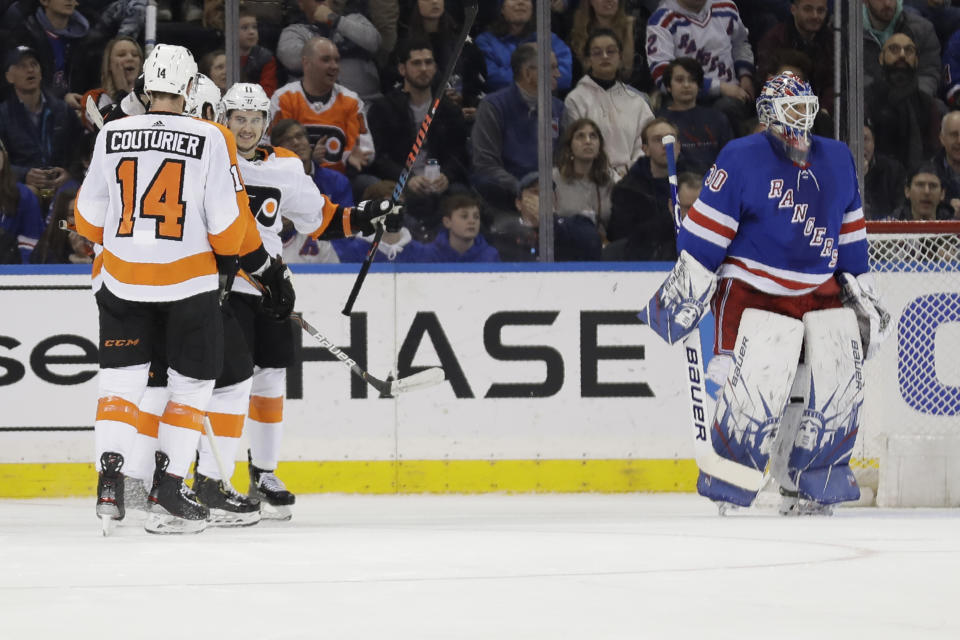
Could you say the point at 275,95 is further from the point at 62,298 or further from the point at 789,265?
the point at 789,265

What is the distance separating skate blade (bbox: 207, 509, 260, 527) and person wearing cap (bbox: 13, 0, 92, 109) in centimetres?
222

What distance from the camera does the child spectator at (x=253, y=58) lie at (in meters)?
5.88

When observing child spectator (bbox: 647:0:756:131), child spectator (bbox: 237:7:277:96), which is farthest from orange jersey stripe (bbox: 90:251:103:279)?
child spectator (bbox: 647:0:756:131)

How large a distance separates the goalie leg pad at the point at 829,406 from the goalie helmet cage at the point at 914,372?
0.62m

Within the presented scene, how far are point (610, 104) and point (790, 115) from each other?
73.4 inches

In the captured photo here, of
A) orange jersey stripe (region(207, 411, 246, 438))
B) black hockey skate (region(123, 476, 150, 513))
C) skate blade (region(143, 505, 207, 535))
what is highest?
orange jersey stripe (region(207, 411, 246, 438))

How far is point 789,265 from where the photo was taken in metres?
4.23

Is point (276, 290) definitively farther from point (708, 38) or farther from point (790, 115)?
point (708, 38)

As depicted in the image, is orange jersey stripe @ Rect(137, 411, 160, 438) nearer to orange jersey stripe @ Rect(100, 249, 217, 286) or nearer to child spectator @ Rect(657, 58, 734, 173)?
orange jersey stripe @ Rect(100, 249, 217, 286)

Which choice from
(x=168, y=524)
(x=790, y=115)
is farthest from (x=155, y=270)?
(x=790, y=115)

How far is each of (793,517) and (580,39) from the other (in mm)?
2500

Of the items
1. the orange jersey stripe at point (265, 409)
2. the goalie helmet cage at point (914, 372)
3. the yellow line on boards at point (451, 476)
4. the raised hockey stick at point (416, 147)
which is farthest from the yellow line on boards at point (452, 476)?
the orange jersey stripe at point (265, 409)

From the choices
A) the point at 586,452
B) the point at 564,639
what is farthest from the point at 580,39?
the point at 564,639

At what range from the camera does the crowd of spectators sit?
5848mm
